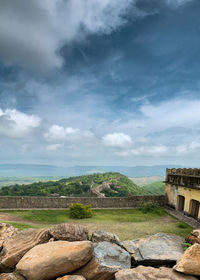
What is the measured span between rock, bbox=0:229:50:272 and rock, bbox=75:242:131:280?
72.5 inches

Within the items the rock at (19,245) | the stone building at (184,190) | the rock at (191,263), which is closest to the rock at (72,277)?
the rock at (19,245)

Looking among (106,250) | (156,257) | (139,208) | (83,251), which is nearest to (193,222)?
(139,208)

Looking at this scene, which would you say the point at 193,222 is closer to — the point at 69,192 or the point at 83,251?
the point at 83,251

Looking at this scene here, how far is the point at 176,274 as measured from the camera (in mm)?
4902

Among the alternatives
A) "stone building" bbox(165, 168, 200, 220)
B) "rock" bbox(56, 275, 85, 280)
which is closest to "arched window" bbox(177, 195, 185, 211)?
"stone building" bbox(165, 168, 200, 220)

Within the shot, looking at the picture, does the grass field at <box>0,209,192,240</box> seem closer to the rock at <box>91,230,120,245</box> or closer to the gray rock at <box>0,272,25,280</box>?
the rock at <box>91,230,120,245</box>

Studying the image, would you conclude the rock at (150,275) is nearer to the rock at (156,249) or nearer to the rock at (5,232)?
the rock at (156,249)

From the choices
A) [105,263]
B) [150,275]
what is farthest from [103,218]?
[150,275]

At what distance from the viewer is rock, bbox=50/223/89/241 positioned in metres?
6.15

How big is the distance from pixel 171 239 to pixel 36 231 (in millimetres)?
5301

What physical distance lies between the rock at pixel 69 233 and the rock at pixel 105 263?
65 centimetres

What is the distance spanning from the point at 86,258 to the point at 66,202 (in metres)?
16.1

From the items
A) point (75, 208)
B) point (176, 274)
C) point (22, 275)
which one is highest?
point (176, 274)

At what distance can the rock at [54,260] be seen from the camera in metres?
4.91
